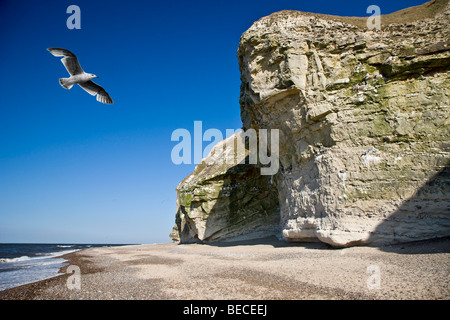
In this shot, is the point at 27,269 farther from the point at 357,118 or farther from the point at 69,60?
the point at 357,118

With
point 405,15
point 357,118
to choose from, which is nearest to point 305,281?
point 357,118

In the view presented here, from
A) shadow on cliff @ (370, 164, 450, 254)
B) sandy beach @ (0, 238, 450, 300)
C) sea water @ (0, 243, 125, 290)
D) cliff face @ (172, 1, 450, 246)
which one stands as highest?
cliff face @ (172, 1, 450, 246)

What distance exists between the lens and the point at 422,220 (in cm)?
1037

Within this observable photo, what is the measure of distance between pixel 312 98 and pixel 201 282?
10.9 meters

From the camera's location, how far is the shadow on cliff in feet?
32.6

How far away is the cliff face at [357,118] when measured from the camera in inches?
432

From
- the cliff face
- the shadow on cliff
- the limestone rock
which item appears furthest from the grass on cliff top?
the limestone rock

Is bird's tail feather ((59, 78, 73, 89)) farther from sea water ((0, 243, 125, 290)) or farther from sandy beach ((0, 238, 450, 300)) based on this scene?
sea water ((0, 243, 125, 290))

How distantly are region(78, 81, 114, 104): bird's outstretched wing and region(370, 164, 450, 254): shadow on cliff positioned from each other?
43.9 ft

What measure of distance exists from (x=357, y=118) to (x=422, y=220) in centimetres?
527
